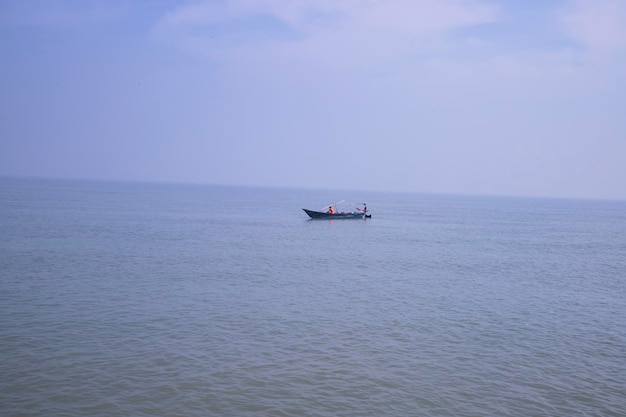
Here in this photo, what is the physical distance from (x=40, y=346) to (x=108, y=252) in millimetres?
23377

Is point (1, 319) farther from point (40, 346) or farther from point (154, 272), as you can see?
point (154, 272)

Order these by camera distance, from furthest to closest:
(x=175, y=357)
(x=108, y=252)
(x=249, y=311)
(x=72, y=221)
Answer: (x=72, y=221), (x=108, y=252), (x=249, y=311), (x=175, y=357)

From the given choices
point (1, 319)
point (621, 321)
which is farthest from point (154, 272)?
point (621, 321)

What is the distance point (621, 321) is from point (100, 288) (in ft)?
91.4

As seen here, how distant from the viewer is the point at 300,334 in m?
22.3

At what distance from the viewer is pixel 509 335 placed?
23.3m

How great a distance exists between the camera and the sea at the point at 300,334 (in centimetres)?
1600

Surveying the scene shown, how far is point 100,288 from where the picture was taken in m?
29.0

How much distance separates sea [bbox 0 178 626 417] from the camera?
630 inches

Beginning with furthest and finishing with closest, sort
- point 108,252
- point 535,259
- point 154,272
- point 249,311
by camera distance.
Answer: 1. point 535,259
2. point 108,252
3. point 154,272
4. point 249,311

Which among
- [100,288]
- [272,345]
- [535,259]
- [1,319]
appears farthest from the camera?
[535,259]

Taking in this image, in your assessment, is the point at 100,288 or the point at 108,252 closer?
the point at 100,288

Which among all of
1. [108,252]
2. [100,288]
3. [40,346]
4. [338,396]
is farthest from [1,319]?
[108,252]

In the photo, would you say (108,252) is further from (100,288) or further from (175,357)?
(175,357)
